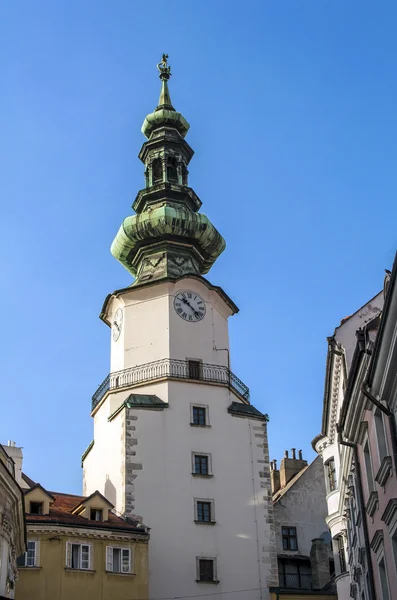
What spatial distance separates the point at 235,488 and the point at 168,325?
8328 millimetres

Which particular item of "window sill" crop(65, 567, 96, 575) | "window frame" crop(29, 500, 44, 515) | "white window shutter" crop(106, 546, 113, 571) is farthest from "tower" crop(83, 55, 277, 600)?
"window frame" crop(29, 500, 44, 515)

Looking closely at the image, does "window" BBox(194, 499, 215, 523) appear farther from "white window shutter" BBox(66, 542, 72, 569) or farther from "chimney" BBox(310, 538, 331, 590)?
"chimney" BBox(310, 538, 331, 590)

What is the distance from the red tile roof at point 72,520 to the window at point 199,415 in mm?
5550

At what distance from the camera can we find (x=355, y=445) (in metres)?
20.5

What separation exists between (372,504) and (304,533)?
2631 centimetres

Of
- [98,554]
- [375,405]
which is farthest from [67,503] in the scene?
[375,405]

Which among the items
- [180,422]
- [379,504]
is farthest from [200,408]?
[379,504]

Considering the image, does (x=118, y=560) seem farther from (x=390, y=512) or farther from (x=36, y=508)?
(x=390, y=512)

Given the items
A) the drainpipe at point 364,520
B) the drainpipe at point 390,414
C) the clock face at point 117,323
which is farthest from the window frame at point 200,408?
the drainpipe at point 390,414

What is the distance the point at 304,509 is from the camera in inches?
1742

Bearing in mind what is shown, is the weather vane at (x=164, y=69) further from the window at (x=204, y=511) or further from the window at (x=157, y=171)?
the window at (x=204, y=511)

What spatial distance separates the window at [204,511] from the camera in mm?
36406

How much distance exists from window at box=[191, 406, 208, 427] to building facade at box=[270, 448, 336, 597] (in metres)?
7.84

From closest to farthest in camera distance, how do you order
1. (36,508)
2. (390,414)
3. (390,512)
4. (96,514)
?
(390,414) < (390,512) < (36,508) < (96,514)
